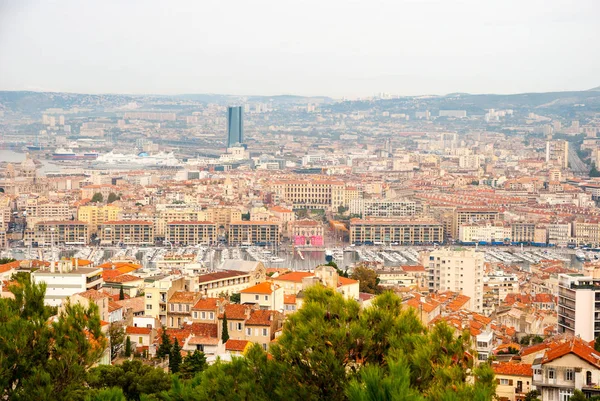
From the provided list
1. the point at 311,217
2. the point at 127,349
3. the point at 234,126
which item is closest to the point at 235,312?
the point at 127,349

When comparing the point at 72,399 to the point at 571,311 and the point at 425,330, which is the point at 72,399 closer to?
the point at 425,330

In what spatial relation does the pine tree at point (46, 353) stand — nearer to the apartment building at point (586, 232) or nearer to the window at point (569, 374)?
the window at point (569, 374)

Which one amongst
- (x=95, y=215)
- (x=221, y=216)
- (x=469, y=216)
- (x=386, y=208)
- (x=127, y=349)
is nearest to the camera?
(x=127, y=349)

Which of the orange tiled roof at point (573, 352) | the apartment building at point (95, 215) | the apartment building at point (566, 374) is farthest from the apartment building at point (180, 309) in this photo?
the apartment building at point (95, 215)

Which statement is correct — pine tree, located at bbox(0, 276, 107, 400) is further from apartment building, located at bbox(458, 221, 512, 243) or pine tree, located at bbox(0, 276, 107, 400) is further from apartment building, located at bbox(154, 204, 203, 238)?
apartment building, located at bbox(458, 221, 512, 243)

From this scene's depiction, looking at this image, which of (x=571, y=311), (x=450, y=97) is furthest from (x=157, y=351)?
(x=450, y=97)

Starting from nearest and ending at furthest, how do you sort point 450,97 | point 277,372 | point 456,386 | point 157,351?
point 456,386 < point 277,372 < point 157,351 < point 450,97

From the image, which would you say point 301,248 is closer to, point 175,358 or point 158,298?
point 158,298
